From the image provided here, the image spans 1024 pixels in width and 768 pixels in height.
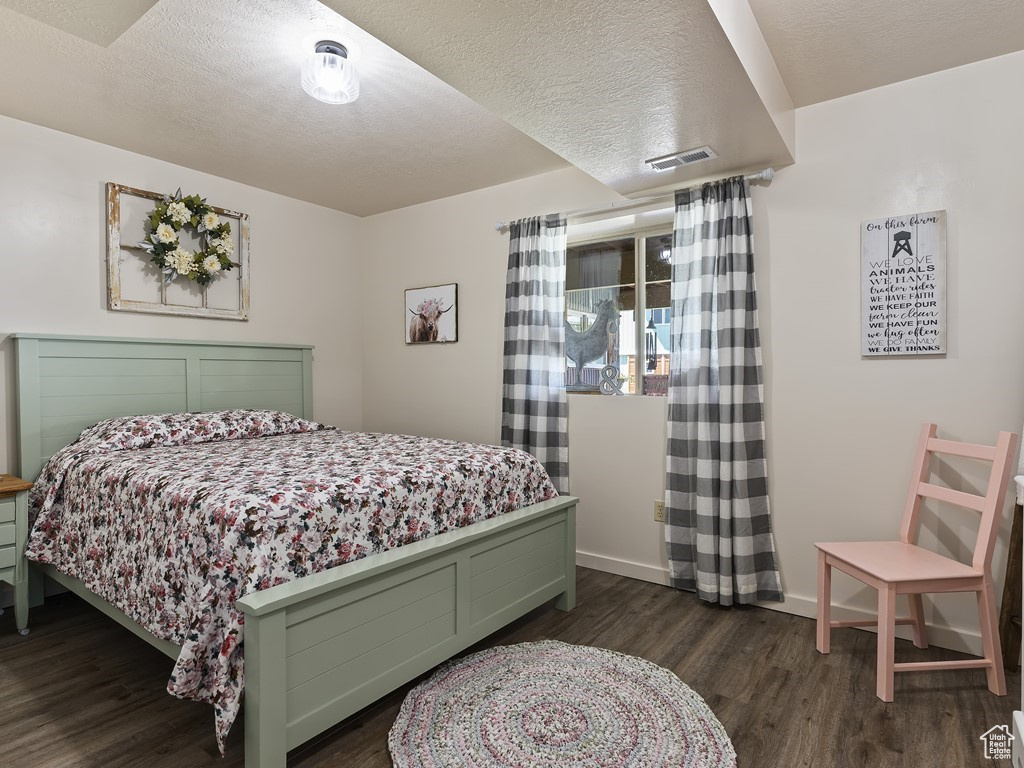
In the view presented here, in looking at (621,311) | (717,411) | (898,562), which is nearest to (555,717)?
(898,562)

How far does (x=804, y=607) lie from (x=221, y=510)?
8.50 ft

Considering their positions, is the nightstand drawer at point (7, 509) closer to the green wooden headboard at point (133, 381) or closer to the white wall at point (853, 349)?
the green wooden headboard at point (133, 381)

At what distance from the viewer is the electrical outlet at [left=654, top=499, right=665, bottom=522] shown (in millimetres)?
3229

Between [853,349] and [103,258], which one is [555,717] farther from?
[103,258]

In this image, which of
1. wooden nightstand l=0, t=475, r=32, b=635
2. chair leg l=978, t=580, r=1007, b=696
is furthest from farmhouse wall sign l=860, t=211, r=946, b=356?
wooden nightstand l=0, t=475, r=32, b=635

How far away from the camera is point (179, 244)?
3453 mm

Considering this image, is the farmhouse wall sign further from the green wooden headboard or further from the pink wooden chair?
the green wooden headboard

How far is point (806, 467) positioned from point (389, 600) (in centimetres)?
204

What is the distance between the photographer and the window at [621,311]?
11.1 feet

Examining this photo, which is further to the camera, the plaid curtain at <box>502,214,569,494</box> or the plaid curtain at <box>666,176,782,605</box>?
the plaid curtain at <box>502,214,569,494</box>

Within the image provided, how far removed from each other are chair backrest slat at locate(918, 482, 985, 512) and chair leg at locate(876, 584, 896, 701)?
0.51 meters

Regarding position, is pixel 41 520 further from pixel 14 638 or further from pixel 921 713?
pixel 921 713

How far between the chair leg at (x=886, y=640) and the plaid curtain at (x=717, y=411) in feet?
2.56

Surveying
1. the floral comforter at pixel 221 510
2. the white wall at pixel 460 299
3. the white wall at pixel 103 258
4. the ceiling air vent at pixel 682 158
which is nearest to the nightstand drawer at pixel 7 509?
the floral comforter at pixel 221 510
